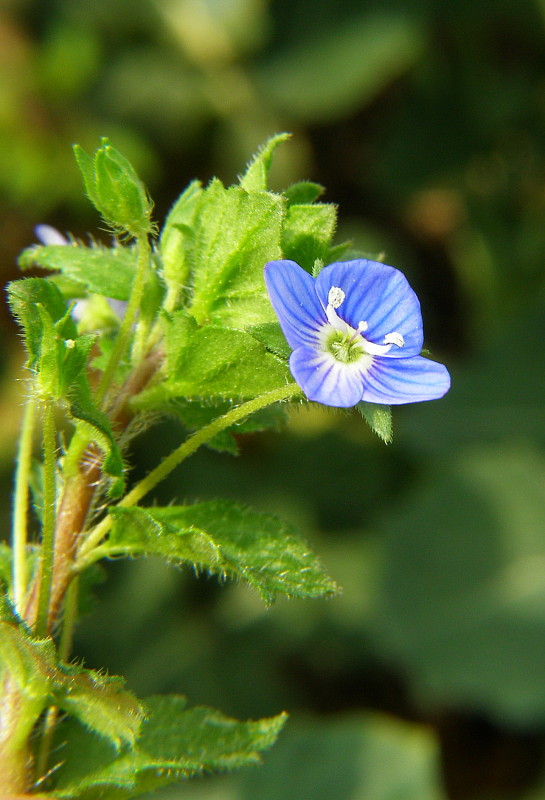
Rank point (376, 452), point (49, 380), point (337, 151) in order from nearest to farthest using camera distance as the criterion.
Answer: point (49, 380), point (376, 452), point (337, 151)

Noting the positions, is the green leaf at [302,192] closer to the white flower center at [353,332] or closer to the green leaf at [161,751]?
the white flower center at [353,332]

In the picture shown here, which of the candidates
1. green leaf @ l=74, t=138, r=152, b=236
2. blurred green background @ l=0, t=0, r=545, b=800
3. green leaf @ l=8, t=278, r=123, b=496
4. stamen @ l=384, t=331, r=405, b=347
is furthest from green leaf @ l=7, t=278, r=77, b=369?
blurred green background @ l=0, t=0, r=545, b=800

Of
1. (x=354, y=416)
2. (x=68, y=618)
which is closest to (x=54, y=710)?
(x=68, y=618)

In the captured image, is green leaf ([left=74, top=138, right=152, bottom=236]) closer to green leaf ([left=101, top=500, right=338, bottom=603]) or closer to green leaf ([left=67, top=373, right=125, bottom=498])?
green leaf ([left=67, top=373, right=125, bottom=498])

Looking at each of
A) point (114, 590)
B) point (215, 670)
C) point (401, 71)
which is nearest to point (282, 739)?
point (215, 670)

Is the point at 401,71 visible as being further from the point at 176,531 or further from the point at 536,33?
the point at 176,531

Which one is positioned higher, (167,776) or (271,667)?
(167,776)

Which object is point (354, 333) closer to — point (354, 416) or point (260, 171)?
point (260, 171)
